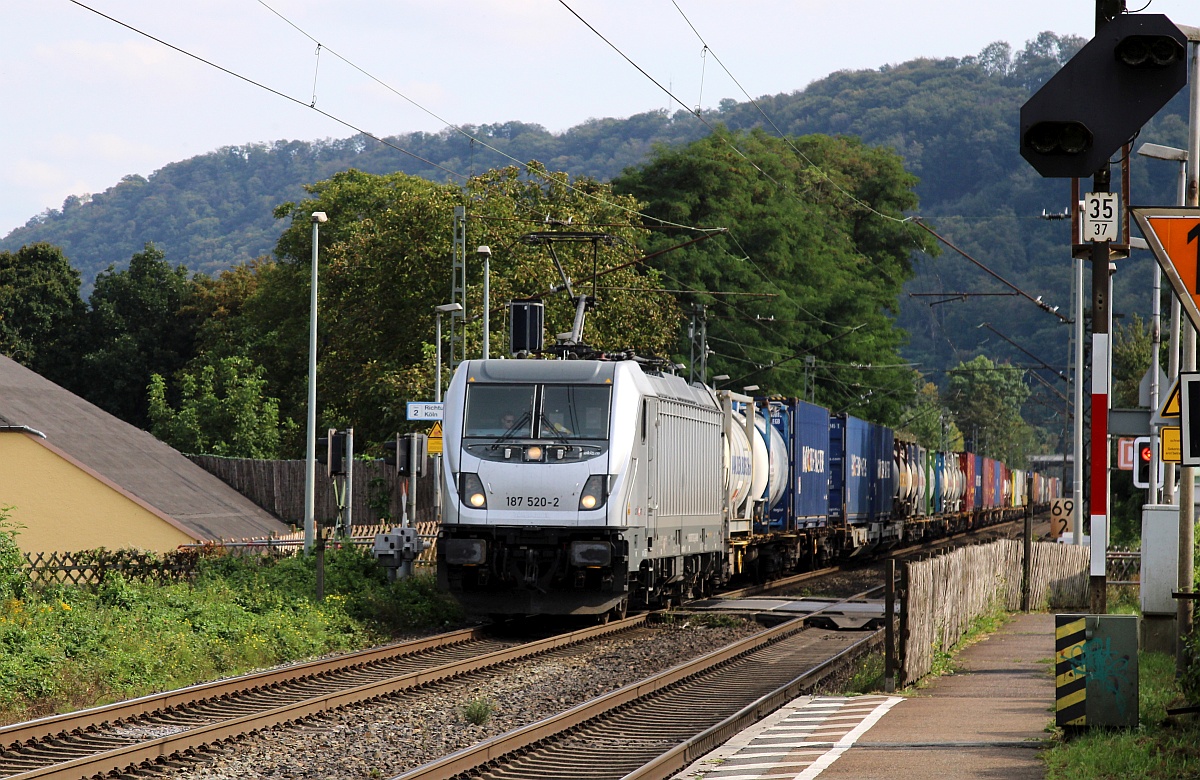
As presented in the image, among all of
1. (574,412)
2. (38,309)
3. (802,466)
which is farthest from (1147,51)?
(38,309)

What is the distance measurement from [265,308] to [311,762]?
59.5 m

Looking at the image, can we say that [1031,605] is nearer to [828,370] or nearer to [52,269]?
[828,370]

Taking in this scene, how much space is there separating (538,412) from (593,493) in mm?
1298

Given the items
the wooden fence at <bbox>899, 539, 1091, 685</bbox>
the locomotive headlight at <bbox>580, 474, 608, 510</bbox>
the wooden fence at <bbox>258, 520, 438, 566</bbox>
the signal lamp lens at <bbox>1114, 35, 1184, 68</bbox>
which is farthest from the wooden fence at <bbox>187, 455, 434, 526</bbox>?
the signal lamp lens at <bbox>1114, 35, 1184, 68</bbox>

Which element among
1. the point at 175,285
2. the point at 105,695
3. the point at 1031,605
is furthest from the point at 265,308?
the point at 105,695

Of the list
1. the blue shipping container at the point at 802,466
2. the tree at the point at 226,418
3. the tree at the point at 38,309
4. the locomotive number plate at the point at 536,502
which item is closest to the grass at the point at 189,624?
the locomotive number plate at the point at 536,502

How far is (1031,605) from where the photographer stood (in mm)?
24812

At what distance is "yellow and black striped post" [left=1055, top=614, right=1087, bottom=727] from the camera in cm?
982

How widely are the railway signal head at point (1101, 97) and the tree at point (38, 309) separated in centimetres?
6843

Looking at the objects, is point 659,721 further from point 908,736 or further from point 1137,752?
point 1137,752

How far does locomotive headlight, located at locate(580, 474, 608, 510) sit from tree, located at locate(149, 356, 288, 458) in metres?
42.7

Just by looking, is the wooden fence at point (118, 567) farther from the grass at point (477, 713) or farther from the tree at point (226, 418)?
the tree at point (226, 418)

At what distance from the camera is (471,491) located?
18.1m

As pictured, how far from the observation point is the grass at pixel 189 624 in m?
13.5
